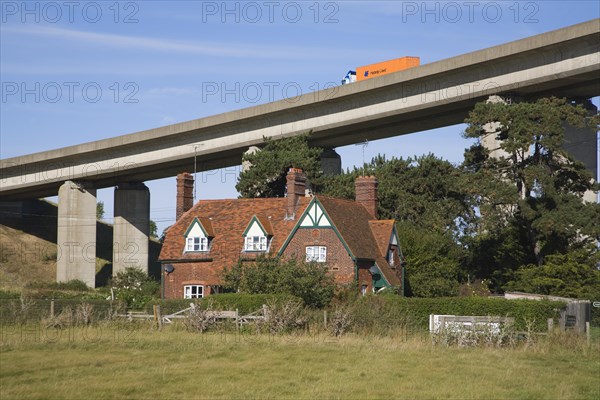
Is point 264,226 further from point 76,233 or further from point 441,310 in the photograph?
point 76,233

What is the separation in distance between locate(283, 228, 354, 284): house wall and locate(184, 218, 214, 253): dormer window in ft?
22.5

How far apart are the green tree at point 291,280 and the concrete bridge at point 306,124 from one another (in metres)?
21.0

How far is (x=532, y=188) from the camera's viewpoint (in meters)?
55.6

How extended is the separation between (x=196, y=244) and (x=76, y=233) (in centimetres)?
4106

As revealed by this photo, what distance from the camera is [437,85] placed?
6319 centimetres

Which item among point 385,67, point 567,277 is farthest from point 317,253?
point 385,67

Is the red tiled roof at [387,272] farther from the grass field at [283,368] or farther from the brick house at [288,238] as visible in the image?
the grass field at [283,368]

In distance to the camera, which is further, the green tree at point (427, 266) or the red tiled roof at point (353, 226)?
the green tree at point (427, 266)

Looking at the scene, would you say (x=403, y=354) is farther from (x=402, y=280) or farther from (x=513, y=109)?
(x=513, y=109)

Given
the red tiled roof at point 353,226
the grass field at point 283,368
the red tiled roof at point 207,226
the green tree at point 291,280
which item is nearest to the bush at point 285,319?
the grass field at point 283,368

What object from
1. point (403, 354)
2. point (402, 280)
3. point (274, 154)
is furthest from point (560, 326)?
point (274, 154)

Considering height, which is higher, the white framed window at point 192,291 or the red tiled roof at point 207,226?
the red tiled roof at point 207,226

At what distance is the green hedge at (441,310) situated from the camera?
3825 cm

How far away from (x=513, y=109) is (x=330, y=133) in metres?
20.9
